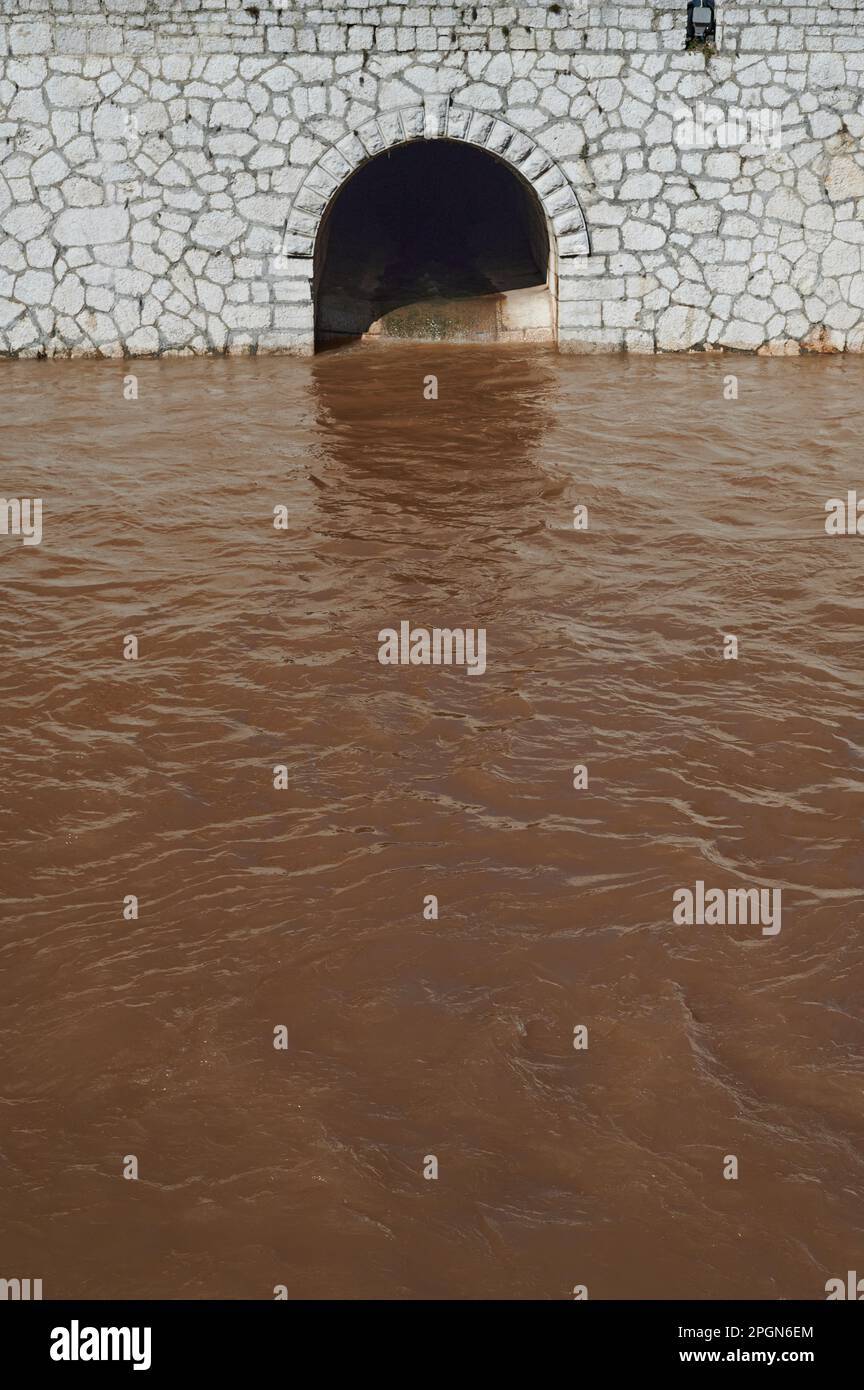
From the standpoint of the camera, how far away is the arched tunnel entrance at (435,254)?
43.6 feet

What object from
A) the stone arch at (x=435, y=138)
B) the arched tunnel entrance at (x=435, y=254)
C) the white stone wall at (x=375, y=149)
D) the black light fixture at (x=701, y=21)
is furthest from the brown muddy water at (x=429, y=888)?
the black light fixture at (x=701, y=21)

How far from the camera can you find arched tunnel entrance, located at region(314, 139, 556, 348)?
13.3 metres

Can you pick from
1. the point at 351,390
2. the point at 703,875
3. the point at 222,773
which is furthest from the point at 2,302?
the point at 703,875

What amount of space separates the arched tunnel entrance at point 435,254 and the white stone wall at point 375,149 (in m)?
0.59

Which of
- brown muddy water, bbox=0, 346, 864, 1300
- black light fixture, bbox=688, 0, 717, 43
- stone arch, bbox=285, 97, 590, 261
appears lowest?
brown muddy water, bbox=0, 346, 864, 1300

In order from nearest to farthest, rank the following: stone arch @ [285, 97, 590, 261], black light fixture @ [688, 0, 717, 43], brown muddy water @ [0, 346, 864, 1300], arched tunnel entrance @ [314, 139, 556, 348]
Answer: brown muddy water @ [0, 346, 864, 1300], black light fixture @ [688, 0, 717, 43], stone arch @ [285, 97, 590, 261], arched tunnel entrance @ [314, 139, 556, 348]

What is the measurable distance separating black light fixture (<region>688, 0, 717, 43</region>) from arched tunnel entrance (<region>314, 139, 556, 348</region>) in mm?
1903

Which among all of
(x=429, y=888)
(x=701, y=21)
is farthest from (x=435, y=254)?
(x=429, y=888)

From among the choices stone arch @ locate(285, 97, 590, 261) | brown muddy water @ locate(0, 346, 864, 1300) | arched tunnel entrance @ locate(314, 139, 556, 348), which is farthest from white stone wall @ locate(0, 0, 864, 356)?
brown muddy water @ locate(0, 346, 864, 1300)

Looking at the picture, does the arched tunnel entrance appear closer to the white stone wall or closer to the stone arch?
the stone arch

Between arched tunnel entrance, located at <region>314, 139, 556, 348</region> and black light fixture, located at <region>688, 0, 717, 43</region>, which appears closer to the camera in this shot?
black light fixture, located at <region>688, 0, 717, 43</region>

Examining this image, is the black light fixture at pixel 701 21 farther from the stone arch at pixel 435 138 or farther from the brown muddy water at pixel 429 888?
the brown muddy water at pixel 429 888

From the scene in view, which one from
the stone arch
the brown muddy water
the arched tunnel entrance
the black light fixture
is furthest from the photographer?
the arched tunnel entrance

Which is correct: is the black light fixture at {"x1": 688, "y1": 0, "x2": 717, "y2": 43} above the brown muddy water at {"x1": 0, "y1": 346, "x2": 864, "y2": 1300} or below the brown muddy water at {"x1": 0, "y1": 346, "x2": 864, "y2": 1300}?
above
